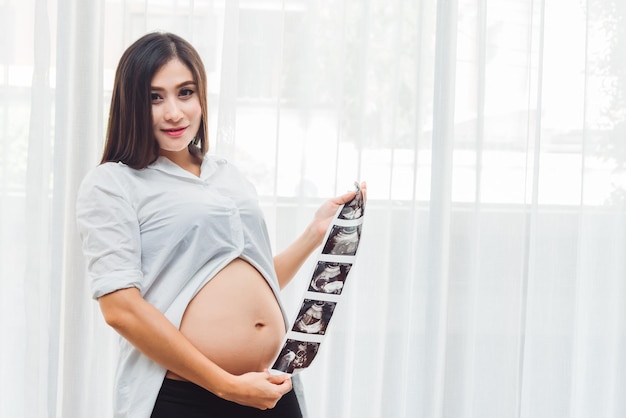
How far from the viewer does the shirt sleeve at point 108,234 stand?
1.25 m

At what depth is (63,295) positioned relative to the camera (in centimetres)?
208

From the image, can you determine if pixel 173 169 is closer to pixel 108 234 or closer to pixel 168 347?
pixel 108 234

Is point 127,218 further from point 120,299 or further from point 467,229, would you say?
point 467,229

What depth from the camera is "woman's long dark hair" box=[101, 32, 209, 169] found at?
1.33 metres

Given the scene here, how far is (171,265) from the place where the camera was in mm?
1335

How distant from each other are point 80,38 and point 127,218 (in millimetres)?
936

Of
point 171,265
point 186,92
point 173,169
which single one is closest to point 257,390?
point 171,265

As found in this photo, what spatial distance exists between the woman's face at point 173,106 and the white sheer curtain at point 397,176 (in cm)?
69

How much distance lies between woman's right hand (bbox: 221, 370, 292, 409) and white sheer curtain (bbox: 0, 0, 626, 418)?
0.84m

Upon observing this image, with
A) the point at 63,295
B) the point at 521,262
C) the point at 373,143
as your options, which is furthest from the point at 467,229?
the point at 63,295

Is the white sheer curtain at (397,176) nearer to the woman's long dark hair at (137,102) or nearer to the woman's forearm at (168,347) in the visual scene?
the woman's long dark hair at (137,102)

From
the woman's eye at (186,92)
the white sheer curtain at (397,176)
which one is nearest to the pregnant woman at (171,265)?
the woman's eye at (186,92)

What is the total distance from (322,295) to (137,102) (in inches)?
17.4

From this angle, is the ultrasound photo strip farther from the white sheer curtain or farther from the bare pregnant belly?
the white sheer curtain
